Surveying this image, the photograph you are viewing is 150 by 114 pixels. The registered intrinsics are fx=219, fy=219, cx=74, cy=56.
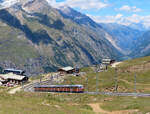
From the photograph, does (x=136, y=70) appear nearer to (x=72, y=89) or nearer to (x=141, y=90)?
(x=141, y=90)

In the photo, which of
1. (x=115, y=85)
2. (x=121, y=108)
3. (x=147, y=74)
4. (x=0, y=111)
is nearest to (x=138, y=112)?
(x=121, y=108)

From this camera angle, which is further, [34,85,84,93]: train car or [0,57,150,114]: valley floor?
[34,85,84,93]: train car

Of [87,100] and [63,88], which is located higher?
[63,88]

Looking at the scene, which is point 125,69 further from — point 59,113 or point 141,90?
point 59,113

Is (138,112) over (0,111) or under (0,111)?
under

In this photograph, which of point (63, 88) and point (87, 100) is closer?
point (87, 100)

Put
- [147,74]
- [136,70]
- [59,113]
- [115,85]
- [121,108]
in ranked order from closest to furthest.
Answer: [59,113]
[121,108]
[115,85]
[147,74]
[136,70]

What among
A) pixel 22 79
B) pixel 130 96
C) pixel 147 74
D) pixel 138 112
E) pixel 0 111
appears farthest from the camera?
pixel 22 79

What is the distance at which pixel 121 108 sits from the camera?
60500 millimetres

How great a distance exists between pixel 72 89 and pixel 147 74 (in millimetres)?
52609

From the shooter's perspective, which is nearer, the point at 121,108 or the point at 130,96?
the point at 121,108

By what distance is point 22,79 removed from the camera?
5955 inches

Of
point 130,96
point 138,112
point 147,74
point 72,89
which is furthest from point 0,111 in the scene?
point 147,74

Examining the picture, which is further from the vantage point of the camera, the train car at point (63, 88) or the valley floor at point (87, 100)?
the train car at point (63, 88)
